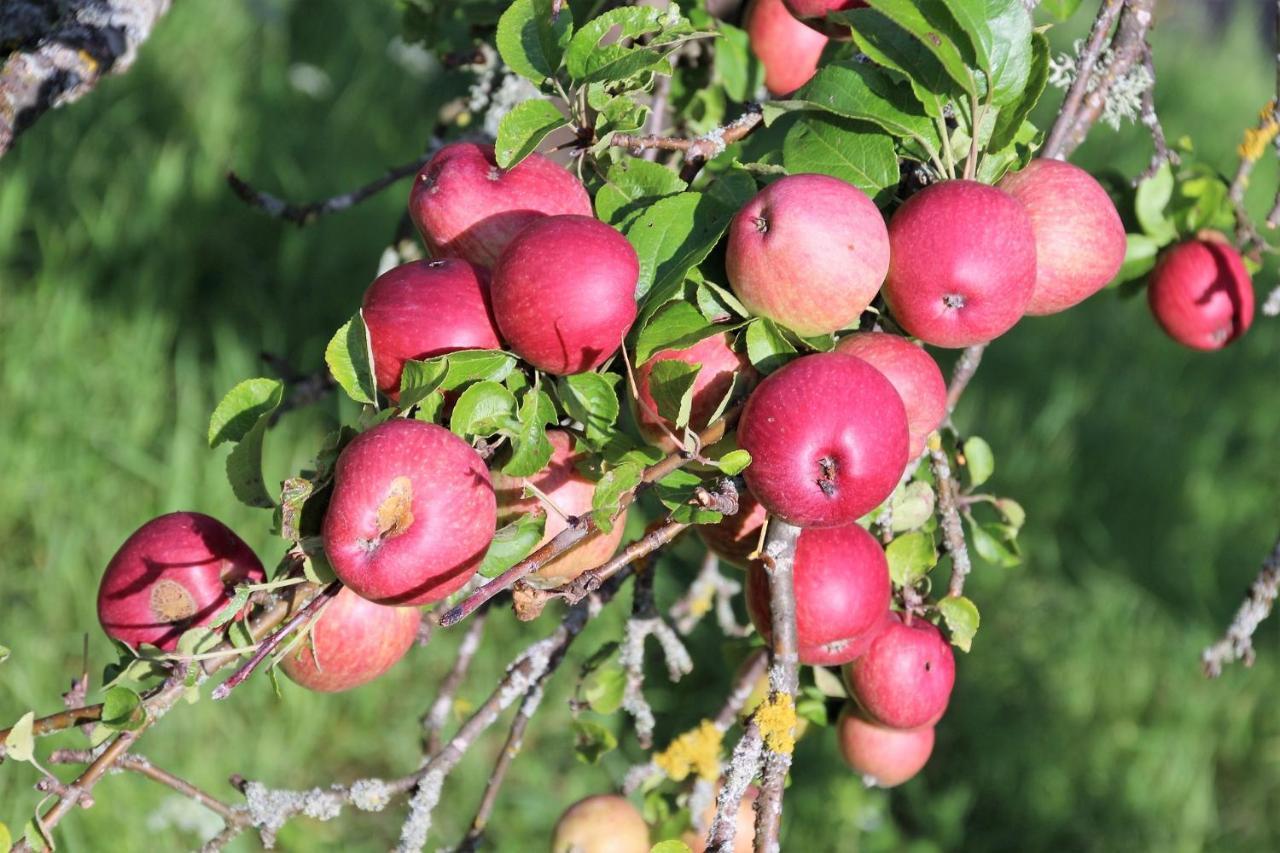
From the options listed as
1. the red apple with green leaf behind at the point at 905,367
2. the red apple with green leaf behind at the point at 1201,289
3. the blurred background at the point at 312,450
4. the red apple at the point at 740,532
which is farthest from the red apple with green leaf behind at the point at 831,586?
the blurred background at the point at 312,450

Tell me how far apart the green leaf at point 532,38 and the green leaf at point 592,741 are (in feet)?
2.50

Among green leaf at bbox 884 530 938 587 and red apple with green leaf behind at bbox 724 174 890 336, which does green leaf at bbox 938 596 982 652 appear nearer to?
green leaf at bbox 884 530 938 587

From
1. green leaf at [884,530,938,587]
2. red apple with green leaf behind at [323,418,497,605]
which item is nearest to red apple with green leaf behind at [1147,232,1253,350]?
green leaf at [884,530,938,587]

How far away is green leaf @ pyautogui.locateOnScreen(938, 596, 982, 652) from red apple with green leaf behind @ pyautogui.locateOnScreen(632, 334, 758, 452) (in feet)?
1.18

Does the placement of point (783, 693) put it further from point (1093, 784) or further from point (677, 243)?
point (1093, 784)

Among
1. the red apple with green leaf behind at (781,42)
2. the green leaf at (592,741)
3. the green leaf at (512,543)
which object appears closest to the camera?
the green leaf at (512,543)

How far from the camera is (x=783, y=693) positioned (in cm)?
96

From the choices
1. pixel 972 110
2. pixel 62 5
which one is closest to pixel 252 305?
pixel 62 5

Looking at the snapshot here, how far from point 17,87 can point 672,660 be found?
884 mm

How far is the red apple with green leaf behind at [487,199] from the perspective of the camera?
3.34ft

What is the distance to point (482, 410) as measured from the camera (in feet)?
2.97

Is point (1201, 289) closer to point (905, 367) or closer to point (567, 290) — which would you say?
point (905, 367)

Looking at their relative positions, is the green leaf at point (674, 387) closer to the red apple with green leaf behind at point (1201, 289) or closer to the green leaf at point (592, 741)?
the green leaf at point (592, 741)

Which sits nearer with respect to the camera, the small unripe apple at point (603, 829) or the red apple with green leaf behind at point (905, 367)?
the red apple with green leaf behind at point (905, 367)
